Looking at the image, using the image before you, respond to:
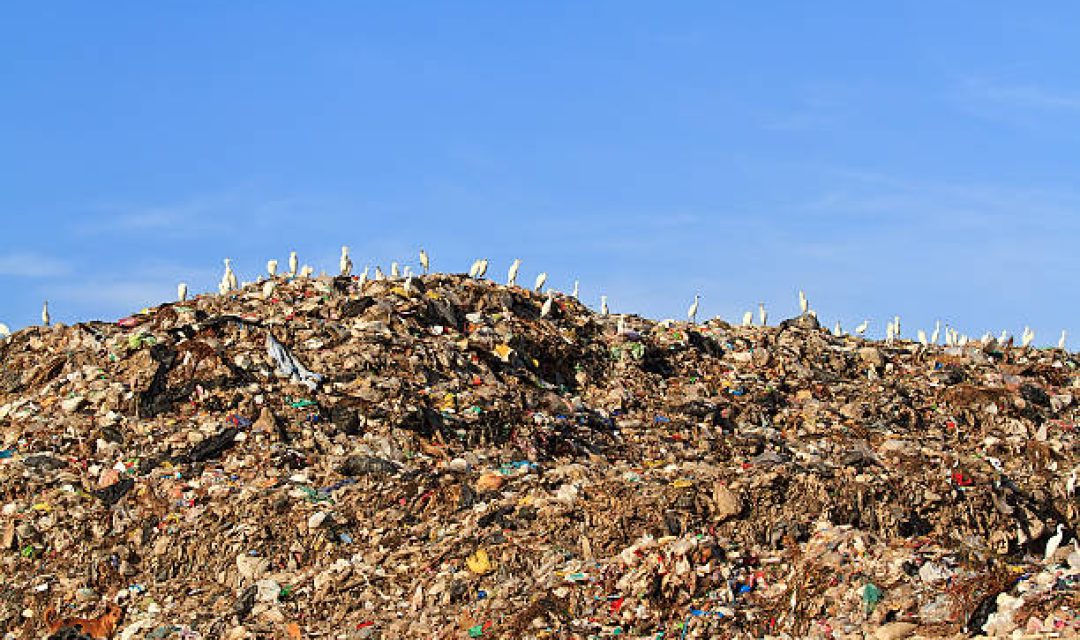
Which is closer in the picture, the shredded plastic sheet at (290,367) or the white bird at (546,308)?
the shredded plastic sheet at (290,367)

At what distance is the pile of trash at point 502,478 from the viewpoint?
10.9 metres

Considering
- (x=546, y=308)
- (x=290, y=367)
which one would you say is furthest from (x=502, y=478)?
(x=546, y=308)

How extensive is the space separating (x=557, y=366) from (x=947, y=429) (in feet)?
17.8

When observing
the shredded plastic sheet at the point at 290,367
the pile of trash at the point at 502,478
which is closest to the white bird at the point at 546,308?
the pile of trash at the point at 502,478

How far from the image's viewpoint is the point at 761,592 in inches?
432

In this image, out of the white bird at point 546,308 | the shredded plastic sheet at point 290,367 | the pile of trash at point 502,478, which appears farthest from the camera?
the white bird at point 546,308

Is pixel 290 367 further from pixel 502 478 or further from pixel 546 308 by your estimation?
pixel 546 308

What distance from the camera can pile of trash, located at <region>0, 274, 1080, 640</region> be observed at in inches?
431

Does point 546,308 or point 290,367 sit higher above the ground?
point 546,308

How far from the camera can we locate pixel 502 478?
13.4 meters

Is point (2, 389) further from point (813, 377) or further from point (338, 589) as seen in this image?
point (813, 377)

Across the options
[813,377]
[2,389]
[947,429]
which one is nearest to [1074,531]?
[947,429]

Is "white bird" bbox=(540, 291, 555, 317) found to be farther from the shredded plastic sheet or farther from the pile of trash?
the shredded plastic sheet

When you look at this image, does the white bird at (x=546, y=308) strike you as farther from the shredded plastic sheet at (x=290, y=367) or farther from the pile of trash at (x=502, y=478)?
the shredded plastic sheet at (x=290, y=367)
